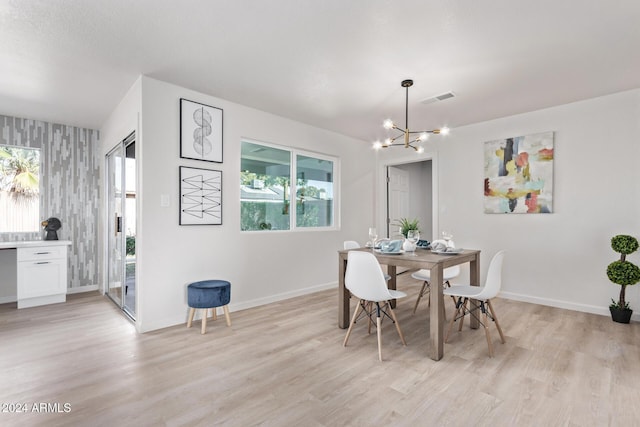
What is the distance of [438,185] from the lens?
507 centimetres

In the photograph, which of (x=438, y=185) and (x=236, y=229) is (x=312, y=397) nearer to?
(x=236, y=229)

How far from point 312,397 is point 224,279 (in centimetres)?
209

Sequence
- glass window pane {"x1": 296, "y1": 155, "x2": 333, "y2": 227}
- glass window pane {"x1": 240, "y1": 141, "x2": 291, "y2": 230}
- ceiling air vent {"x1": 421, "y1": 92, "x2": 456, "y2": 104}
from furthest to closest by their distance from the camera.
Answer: glass window pane {"x1": 296, "y1": 155, "x2": 333, "y2": 227}, glass window pane {"x1": 240, "y1": 141, "x2": 291, "y2": 230}, ceiling air vent {"x1": 421, "y1": 92, "x2": 456, "y2": 104}

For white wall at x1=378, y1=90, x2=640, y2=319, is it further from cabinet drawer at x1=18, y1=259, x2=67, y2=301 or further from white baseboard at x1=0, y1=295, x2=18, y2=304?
white baseboard at x1=0, y1=295, x2=18, y2=304

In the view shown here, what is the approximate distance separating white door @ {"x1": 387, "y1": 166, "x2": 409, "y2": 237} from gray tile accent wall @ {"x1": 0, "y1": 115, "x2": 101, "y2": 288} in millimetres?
5047

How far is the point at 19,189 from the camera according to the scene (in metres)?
4.36

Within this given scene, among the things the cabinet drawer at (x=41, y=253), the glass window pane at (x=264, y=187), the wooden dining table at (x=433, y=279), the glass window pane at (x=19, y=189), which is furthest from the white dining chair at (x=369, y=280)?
the glass window pane at (x=19, y=189)

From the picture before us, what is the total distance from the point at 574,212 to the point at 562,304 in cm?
116

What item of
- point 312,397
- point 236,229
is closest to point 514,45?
point 312,397

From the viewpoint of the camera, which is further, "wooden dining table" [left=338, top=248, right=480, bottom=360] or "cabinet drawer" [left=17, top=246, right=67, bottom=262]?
"cabinet drawer" [left=17, top=246, right=67, bottom=262]

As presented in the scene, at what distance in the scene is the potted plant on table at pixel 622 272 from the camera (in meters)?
3.21

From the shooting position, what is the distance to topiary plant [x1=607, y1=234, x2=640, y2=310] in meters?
3.20

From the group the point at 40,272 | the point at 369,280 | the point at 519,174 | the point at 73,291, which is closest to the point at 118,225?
the point at 40,272

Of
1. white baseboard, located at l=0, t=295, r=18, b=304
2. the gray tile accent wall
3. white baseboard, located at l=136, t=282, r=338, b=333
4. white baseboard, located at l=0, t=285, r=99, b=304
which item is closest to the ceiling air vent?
white baseboard, located at l=136, t=282, r=338, b=333
